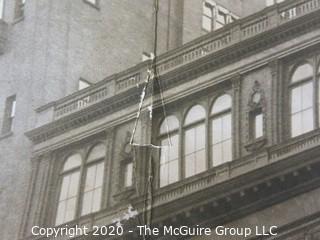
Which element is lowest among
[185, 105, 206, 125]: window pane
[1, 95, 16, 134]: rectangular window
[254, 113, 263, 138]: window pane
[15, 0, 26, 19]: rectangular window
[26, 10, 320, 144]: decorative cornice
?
[254, 113, 263, 138]: window pane

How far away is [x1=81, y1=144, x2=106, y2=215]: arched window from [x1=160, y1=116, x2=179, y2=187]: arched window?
275cm

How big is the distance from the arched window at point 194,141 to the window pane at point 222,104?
0.40 metres

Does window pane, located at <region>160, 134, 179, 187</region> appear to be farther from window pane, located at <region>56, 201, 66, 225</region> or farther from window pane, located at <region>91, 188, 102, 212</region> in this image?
window pane, located at <region>56, 201, 66, 225</region>

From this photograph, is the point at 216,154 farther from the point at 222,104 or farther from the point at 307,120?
the point at 307,120

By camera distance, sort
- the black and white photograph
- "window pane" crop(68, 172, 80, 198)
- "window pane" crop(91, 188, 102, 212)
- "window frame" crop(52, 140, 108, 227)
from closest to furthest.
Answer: the black and white photograph < "window pane" crop(91, 188, 102, 212) < "window frame" crop(52, 140, 108, 227) < "window pane" crop(68, 172, 80, 198)

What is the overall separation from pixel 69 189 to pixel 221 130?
630 centimetres

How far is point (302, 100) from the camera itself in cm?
3050

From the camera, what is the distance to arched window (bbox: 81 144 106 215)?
34.2m

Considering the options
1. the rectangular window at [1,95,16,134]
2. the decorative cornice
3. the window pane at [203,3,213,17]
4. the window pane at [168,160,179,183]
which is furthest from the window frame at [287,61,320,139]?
the window pane at [203,3,213,17]

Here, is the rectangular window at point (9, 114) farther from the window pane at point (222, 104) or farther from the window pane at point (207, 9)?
the window pane at point (207, 9)

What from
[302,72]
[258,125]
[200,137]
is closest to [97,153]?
[200,137]

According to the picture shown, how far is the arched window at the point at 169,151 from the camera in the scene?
31969 millimetres

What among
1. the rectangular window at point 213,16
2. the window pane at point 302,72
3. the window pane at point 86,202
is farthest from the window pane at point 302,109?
the rectangular window at point 213,16

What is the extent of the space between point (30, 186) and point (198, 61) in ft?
25.6
